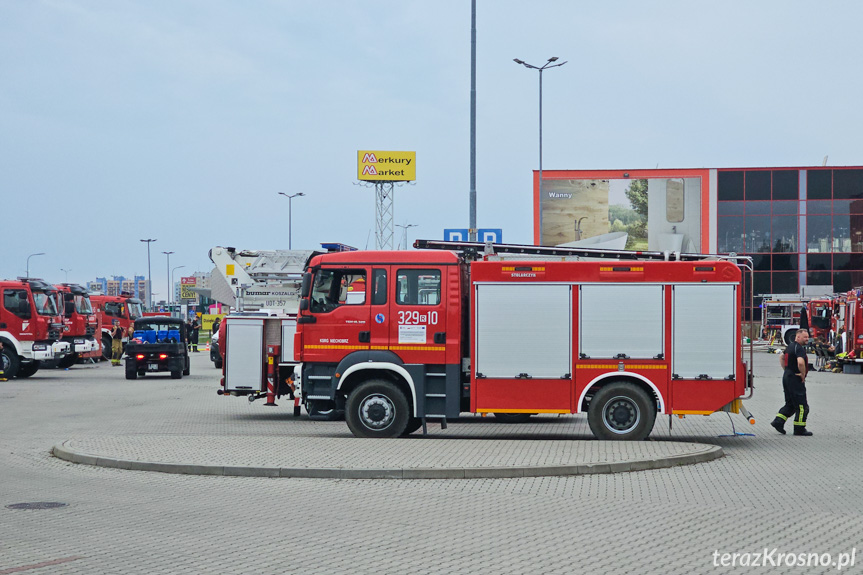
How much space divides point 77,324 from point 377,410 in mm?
26119

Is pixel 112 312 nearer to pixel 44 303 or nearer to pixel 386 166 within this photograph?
pixel 44 303

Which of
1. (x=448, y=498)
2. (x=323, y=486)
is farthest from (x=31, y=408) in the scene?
(x=448, y=498)

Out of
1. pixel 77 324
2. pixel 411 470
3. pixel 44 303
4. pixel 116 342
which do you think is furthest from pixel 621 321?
pixel 116 342

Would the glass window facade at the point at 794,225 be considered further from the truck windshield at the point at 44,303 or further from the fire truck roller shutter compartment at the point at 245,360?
the fire truck roller shutter compartment at the point at 245,360

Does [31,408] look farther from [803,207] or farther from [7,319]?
[803,207]

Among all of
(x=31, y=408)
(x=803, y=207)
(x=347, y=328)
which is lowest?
(x=31, y=408)

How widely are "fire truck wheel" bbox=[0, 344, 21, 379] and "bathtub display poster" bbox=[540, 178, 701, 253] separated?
134ft

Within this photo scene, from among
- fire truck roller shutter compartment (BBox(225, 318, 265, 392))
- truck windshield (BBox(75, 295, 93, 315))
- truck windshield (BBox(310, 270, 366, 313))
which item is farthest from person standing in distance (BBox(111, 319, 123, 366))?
truck windshield (BBox(310, 270, 366, 313))

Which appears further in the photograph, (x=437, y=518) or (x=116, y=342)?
(x=116, y=342)

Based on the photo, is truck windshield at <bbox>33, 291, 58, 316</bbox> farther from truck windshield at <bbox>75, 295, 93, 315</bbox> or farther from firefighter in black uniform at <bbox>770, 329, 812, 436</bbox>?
firefighter in black uniform at <bbox>770, 329, 812, 436</bbox>

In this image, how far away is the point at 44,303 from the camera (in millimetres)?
33188

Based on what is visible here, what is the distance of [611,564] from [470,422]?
11.3 meters

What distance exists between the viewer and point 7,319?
105ft

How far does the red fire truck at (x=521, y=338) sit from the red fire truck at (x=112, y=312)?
31.6 meters
